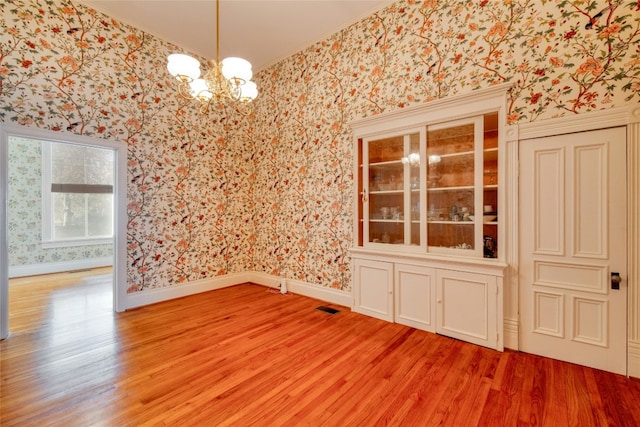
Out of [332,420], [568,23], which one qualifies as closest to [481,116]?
[568,23]

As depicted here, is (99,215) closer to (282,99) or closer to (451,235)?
(282,99)

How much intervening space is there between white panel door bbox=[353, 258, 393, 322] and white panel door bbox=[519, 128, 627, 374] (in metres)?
1.33

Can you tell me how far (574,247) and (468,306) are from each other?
3.48 ft

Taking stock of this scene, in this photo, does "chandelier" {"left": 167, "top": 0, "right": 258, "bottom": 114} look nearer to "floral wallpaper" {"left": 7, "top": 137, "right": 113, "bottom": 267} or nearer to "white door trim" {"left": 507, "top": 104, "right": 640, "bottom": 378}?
"white door trim" {"left": 507, "top": 104, "right": 640, "bottom": 378}

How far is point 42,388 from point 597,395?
416 cm

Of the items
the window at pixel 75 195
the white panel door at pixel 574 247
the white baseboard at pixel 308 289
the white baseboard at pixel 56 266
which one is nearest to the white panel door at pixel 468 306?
the white panel door at pixel 574 247

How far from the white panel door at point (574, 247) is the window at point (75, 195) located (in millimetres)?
7493

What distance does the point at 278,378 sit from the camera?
218cm

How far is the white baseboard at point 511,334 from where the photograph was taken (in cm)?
262

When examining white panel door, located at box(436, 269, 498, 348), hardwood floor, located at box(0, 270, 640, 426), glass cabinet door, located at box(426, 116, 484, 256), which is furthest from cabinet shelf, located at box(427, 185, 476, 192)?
hardwood floor, located at box(0, 270, 640, 426)

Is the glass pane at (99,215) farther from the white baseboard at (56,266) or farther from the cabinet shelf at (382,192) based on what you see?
the cabinet shelf at (382,192)

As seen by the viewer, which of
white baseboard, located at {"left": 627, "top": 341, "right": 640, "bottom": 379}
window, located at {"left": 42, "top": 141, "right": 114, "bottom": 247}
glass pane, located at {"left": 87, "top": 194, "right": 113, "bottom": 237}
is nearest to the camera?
white baseboard, located at {"left": 627, "top": 341, "right": 640, "bottom": 379}

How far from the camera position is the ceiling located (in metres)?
3.45

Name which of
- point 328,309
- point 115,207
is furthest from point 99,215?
point 328,309
